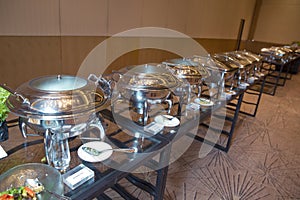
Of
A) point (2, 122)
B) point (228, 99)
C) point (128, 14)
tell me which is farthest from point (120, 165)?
Answer: point (128, 14)

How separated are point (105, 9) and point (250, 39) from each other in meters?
6.50

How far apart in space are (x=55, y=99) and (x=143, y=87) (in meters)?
0.43

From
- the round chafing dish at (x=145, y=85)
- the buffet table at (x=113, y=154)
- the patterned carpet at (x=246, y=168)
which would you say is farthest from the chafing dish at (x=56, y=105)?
the patterned carpet at (x=246, y=168)

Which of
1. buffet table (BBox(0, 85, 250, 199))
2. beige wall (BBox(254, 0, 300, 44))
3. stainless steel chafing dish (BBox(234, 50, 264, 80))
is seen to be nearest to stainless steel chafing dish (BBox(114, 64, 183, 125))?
buffet table (BBox(0, 85, 250, 199))

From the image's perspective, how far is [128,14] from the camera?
138 inches

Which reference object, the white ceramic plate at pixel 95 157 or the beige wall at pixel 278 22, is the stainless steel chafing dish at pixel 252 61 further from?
the beige wall at pixel 278 22

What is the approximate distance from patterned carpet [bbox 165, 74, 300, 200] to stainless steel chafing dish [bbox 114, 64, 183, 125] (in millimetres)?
726

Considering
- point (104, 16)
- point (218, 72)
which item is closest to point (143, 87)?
point (218, 72)

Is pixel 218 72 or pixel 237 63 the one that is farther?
pixel 237 63

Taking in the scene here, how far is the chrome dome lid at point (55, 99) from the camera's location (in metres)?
0.69

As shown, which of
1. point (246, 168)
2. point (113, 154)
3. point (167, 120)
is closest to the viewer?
point (113, 154)

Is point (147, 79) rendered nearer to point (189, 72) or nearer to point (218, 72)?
point (189, 72)

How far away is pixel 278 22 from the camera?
282 inches

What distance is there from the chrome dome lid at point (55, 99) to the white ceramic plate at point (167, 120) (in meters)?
0.38
